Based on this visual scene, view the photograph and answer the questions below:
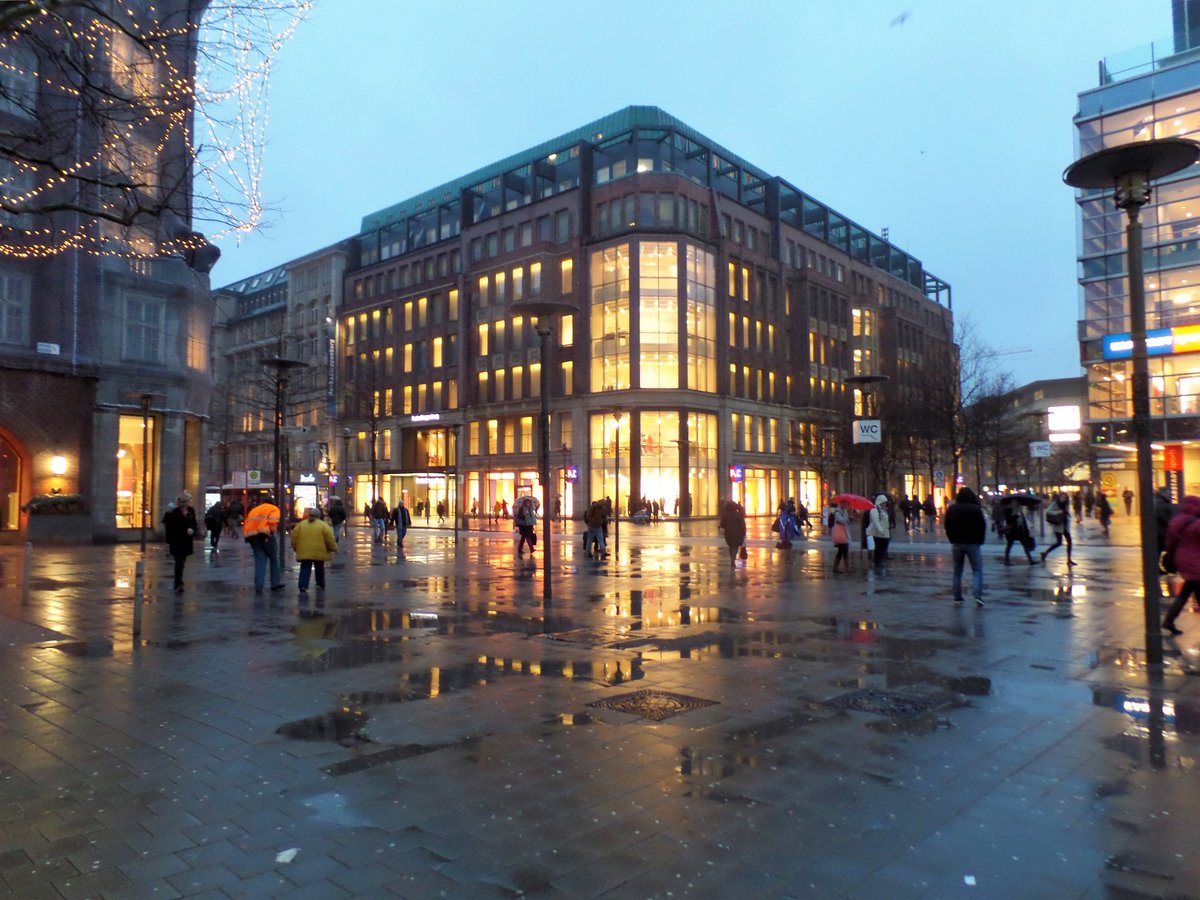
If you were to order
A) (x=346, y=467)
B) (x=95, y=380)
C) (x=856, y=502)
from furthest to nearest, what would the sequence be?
1. (x=346, y=467)
2. (x=95, y=380)
3. (x=856, y=502)

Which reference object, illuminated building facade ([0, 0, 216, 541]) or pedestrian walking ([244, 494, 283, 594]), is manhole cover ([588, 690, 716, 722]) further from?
illuminated building facade ([0, 0, 216, 541])

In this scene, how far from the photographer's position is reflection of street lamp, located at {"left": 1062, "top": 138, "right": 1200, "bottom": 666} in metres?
8.19

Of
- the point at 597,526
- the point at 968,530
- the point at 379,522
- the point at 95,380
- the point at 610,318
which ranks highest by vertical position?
the point at 610,318

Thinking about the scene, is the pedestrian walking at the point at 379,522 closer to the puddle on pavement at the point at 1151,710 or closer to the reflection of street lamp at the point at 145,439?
the reflection of street lamp at the point at 145,439

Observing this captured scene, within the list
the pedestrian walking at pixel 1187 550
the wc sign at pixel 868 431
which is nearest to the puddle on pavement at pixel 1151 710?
the pedestrian walking at pixel 1187 550

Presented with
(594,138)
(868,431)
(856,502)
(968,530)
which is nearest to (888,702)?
(968,530)

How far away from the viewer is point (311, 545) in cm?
1469

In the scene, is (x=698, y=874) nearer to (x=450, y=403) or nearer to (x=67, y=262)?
(x=67, y=262)

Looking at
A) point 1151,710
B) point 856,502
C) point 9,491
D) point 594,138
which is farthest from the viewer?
point 594,138

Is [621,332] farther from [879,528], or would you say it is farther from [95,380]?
[879,528]

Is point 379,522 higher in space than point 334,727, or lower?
higher

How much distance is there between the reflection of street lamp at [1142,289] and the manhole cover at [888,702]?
2939 mm

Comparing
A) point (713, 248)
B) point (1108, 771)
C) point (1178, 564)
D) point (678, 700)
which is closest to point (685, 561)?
point (1178, 564)

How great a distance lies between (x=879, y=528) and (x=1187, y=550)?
30.3 feet
